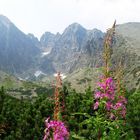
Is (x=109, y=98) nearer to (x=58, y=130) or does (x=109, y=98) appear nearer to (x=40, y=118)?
(x=58, y=130)

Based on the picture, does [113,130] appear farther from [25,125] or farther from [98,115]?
[25,125]

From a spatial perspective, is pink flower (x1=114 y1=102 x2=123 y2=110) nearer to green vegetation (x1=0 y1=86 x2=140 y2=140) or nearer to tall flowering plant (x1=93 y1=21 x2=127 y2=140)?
tall flowering plant (x1=93 y1=21 x2=127 y2=140)

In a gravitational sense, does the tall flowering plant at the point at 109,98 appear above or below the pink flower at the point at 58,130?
above

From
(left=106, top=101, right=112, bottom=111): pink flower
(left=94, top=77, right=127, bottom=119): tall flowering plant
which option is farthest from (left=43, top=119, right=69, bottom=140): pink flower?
(left=106, top=101, right=112, bottom=111): pink flower

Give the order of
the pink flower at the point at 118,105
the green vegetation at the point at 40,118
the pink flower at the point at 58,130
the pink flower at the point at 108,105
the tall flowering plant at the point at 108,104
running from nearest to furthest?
the pink flower at the point at 58,130, the tall flowering plant at the point at 108,104, the pink flower at the point at 108,105, the pink flower at the point at 118,105, the green vegetation at the point at 40,118

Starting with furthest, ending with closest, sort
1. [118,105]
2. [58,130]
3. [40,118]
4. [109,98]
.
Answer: [40,118]
[118,105]
[109,98]
[58,130]

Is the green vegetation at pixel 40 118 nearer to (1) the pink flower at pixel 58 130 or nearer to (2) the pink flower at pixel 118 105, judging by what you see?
(2) the pink flower at pixel 118 105

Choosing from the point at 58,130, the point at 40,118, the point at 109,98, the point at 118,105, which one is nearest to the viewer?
the point at 58,130

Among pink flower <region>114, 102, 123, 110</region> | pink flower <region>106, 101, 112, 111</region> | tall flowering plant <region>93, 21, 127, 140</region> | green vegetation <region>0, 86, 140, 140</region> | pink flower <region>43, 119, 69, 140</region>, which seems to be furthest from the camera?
green vegetation <region>0, 86, 140, 140</region>

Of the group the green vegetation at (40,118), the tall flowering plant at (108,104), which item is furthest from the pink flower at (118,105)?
Answer: the green vegetation at (40,118)

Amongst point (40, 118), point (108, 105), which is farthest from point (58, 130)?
point (40, 118)

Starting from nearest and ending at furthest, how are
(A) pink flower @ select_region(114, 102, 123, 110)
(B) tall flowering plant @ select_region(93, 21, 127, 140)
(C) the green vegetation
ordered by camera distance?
(B) tall flowering plant @ select_region(93, 21, 127, 140) < (A) pink flower @ select_region(114, 102, 123, 110) < (C) the green vegetation

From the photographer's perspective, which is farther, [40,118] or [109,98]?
[40,118]

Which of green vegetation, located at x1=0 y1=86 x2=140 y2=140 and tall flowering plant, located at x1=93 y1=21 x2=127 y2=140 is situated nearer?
tall flowering plant, located at x1=93 y1=21 x2=127 y2=140
